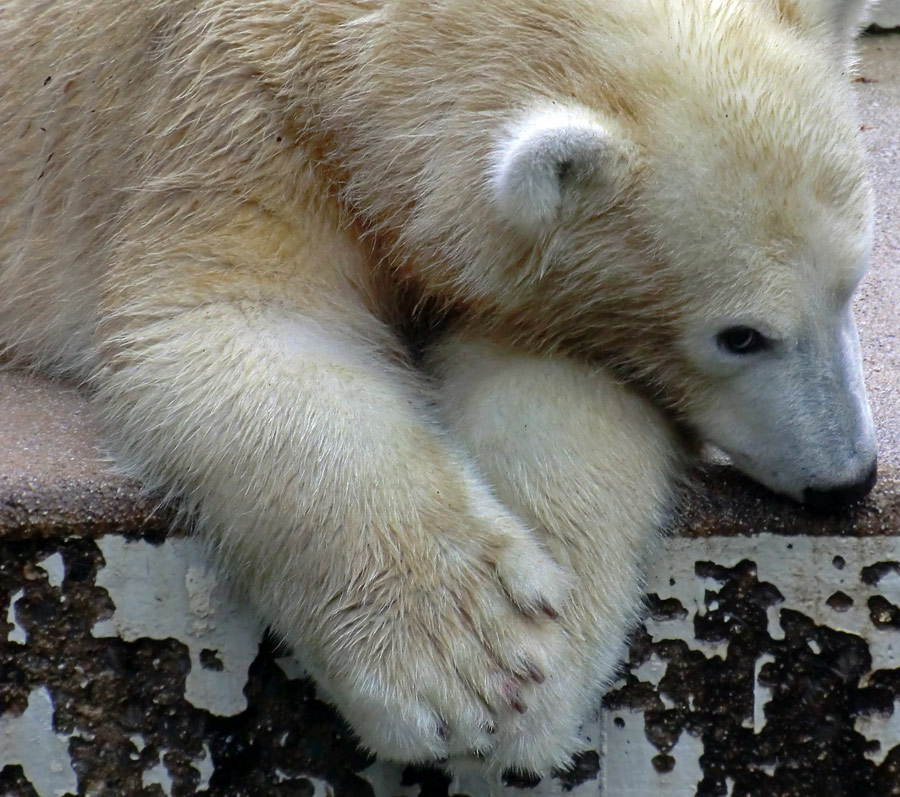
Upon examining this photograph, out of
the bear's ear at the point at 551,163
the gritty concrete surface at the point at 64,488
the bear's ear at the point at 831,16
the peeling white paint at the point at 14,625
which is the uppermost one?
the bear's ear at the point at 831,16

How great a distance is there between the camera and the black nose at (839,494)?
1.76 metres

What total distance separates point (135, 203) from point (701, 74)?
865mm

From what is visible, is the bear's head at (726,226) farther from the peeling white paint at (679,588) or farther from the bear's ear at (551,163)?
the peeling white paint at (679,588)

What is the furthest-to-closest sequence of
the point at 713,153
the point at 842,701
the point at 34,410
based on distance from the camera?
1. the point at 34,410
2. the point at 842,701
3. the point at 713,153

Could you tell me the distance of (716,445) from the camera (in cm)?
190

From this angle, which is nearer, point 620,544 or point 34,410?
point 620,544

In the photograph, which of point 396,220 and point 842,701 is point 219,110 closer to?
point 396,220

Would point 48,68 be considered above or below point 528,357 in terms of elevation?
above

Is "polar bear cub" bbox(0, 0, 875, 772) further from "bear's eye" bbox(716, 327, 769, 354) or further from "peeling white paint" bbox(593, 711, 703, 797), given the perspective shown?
"peeling white paint" bbox(593, 711, 703, 797)

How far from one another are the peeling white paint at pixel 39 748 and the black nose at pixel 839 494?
112 cm

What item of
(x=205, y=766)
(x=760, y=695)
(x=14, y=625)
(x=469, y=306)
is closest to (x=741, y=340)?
(x=469, y=306)

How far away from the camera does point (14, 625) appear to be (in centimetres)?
176

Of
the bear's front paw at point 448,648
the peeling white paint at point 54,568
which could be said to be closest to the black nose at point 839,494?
the bear's front paw at point 448,648

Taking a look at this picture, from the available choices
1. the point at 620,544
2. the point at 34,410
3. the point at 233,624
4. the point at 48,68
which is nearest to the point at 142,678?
the point at 233,624
